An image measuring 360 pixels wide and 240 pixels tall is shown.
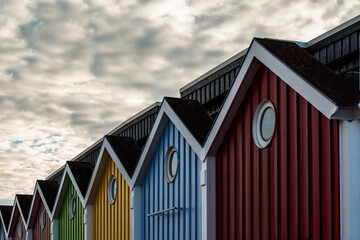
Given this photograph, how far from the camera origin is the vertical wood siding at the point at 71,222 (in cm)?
2211

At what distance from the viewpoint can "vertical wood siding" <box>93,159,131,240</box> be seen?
1833 centimetres

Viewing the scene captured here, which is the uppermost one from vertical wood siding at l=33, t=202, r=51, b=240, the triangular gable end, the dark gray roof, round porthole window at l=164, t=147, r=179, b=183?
the dark gray roof

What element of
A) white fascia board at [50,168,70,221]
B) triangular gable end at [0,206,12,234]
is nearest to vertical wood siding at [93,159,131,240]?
white fascia board at [50,168,70,221]

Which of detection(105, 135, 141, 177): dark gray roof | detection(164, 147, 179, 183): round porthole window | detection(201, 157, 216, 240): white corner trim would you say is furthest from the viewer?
detection(105, 135, 141, 177): dark gray roof

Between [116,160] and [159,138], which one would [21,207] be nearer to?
[116,160]

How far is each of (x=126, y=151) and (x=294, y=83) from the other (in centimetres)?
837

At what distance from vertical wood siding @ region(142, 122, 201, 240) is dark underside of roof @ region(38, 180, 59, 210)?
9.09 m

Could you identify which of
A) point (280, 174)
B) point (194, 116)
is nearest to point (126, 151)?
point (194, 116)

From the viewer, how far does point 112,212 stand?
19.3m

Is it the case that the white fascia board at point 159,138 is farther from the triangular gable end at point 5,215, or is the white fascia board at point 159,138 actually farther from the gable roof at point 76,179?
the triangular gable end at point 5,215

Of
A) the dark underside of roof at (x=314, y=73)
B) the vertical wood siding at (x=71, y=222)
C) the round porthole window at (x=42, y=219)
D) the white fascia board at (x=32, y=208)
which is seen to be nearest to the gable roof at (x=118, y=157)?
the vertical wood siding at (x=71, y=222)

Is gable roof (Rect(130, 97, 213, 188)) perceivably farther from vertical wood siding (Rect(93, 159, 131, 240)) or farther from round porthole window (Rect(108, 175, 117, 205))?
round porthole window (Rect(108, 175, 117, 205))

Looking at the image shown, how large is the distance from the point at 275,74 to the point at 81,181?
11475mm

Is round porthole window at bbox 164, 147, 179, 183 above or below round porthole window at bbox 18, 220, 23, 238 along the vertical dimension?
above
